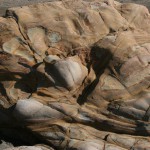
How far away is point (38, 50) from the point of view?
6539 millimetres

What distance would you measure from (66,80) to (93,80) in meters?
0.39

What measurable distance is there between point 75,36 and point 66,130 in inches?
53.1

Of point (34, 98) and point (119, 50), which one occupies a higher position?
point (119, 50)

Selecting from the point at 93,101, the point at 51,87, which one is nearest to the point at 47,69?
the point at 51,87

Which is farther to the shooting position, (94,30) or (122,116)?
(94,30)

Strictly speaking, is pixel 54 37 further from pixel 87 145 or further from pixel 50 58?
pixel 87 145

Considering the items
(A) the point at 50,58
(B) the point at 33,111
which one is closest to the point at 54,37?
(A) the point at 50,58

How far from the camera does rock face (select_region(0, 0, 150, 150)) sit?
19.3ft

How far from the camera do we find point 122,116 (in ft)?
19.4

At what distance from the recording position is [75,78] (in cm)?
611

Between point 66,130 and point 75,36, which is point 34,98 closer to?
point 66,130

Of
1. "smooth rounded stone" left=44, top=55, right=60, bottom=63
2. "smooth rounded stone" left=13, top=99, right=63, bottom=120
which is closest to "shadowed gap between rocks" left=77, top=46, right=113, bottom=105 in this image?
"smooth rounded stone" left=13, top=99, right=63, bottom=120

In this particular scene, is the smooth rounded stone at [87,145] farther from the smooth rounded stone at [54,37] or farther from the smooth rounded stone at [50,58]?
the smooth rounded stone at [54,37]

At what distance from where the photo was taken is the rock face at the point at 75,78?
589 cm
